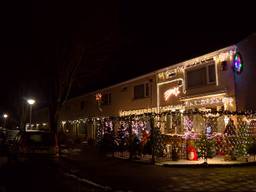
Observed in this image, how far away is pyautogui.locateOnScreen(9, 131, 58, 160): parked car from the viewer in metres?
14.7

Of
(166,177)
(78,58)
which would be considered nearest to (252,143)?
(166,177)

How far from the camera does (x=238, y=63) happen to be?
19.3 m

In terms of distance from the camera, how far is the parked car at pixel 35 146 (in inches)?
578

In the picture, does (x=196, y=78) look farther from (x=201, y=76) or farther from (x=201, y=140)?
(x=201, y=140)

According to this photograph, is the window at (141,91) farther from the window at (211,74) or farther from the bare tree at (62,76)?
the window at (211,74)

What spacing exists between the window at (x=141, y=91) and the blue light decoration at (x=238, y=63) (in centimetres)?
917

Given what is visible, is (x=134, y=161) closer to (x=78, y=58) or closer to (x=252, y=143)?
(x=252, y=143)

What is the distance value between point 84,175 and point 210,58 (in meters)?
10.9

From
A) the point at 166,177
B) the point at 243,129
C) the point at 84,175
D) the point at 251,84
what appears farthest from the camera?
the point at 251,84

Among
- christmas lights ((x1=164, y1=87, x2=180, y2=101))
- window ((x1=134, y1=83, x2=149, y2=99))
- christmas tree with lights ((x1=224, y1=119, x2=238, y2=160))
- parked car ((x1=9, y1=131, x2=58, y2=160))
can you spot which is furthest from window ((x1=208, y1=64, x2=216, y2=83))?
parked car ((x1=9, y1=131, x2=58, y2=160))

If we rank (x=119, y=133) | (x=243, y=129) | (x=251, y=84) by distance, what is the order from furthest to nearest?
(x=119, y=133) → (x=251, y=84) → (x=243, y=129)

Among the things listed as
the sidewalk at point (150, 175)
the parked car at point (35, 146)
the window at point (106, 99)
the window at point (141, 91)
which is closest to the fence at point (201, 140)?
the sidewalk at point (150, 175)

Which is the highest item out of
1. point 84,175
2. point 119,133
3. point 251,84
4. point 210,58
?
point 210,58

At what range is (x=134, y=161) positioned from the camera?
17.7 meters
